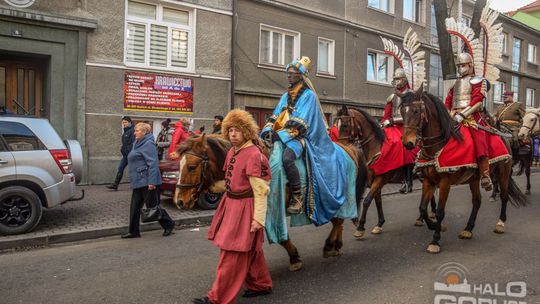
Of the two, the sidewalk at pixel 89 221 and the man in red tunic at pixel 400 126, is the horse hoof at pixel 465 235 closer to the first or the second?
the man in red tunic at pixel 400 126

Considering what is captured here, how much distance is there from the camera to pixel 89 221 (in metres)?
8.03

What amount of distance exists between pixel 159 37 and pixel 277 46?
15.6 feet

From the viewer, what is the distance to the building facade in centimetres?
1179

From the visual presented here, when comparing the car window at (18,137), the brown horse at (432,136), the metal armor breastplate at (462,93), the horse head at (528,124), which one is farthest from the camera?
the horse head at (528,124)

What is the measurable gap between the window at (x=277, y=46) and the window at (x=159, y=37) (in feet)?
9.76

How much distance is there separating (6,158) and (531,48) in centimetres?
3590

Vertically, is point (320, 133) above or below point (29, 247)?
above

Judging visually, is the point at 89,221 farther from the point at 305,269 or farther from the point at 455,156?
the point at 455,156

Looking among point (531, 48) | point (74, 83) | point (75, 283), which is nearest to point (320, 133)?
point (75, 283)

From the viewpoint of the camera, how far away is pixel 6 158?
7105 millimetres

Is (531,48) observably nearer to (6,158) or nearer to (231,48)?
(231,48)

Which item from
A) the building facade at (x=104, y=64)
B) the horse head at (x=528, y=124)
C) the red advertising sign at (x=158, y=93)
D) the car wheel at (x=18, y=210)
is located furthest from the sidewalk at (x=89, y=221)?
the horse head at (x=528, y=124)

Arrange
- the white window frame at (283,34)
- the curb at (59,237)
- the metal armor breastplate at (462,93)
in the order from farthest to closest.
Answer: the white window frame at (283,34), the metal armor breastplate at (462,93), the curb at (59,237)

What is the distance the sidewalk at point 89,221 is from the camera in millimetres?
6910
